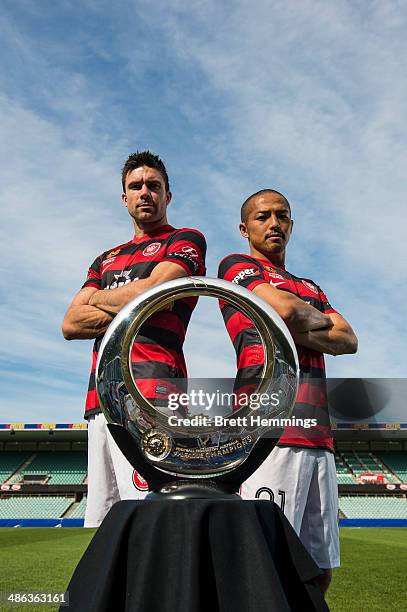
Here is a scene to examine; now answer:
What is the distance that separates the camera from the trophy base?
979mm

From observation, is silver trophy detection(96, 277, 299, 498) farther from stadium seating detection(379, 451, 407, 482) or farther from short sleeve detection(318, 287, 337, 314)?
stadium seating detection(379, 451, 407, 482)

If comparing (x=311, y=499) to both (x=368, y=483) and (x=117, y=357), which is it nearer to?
(x=117, y=357)

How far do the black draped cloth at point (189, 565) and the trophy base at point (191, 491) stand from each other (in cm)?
5

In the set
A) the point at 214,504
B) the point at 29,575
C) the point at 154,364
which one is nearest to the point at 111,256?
the point at 154,364

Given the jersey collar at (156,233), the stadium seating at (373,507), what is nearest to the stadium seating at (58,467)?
the stadium seating at (373,507)

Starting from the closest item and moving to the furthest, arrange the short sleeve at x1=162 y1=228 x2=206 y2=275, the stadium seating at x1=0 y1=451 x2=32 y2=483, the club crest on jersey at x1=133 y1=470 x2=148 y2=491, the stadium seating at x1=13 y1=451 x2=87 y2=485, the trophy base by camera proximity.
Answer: the trophy base
the club crest on jersey at x1=133 y1=470 x2=148 y2=491
the short sleeve at x1=162 y1=228 x2=206 y2=275
the stadium seating at x1=13 y1=451 x2=87 y2=485
the stadium seating at x1=0 y1=451 x2=32 y2=483

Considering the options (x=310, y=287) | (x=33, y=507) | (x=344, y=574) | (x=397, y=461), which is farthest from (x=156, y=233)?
(x=397, y=461)

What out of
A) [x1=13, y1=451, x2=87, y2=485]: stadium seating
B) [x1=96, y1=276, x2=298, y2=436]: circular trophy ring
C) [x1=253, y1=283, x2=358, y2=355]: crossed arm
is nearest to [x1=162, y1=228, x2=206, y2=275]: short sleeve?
[x1=253, y1=283, x2=358, y2=355]: crossed arm

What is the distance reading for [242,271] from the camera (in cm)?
190

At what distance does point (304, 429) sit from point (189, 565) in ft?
3.25

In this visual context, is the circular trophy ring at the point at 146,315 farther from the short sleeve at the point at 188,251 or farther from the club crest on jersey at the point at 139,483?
the short sleeve at the point at 188,251

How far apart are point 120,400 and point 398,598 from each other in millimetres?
3802

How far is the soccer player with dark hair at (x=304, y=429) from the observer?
1.67m

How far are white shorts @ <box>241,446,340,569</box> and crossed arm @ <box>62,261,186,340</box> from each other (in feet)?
2.21
